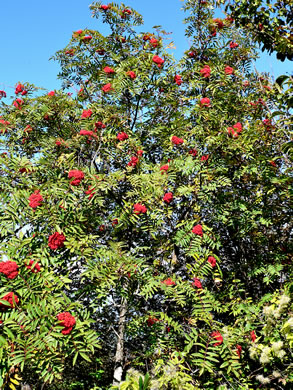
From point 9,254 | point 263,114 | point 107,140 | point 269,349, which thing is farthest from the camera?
point 263,114

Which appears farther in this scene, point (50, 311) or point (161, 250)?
point (161, 250)

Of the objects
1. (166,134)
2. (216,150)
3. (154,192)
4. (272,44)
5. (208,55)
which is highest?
(208,55)

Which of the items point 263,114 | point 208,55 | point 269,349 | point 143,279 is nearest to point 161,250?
point 143,279

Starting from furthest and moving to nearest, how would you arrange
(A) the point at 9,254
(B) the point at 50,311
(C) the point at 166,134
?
(C) the point at 166,134, (A) the point at 9,254, (B) the point at 50,311

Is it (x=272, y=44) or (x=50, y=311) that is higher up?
(x=272, y=44)

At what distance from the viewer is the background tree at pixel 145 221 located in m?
3.19

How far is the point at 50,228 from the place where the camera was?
3.51 m

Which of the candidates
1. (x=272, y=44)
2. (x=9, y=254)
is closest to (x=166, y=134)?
(x=272, y=44)

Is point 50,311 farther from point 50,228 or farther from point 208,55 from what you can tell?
point 208,55

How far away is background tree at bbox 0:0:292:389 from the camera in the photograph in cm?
319

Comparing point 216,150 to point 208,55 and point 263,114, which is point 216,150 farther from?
point 208,55

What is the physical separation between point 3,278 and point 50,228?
0.86 meters

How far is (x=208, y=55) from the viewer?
21.0 ft

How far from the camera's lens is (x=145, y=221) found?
444 centimetres
